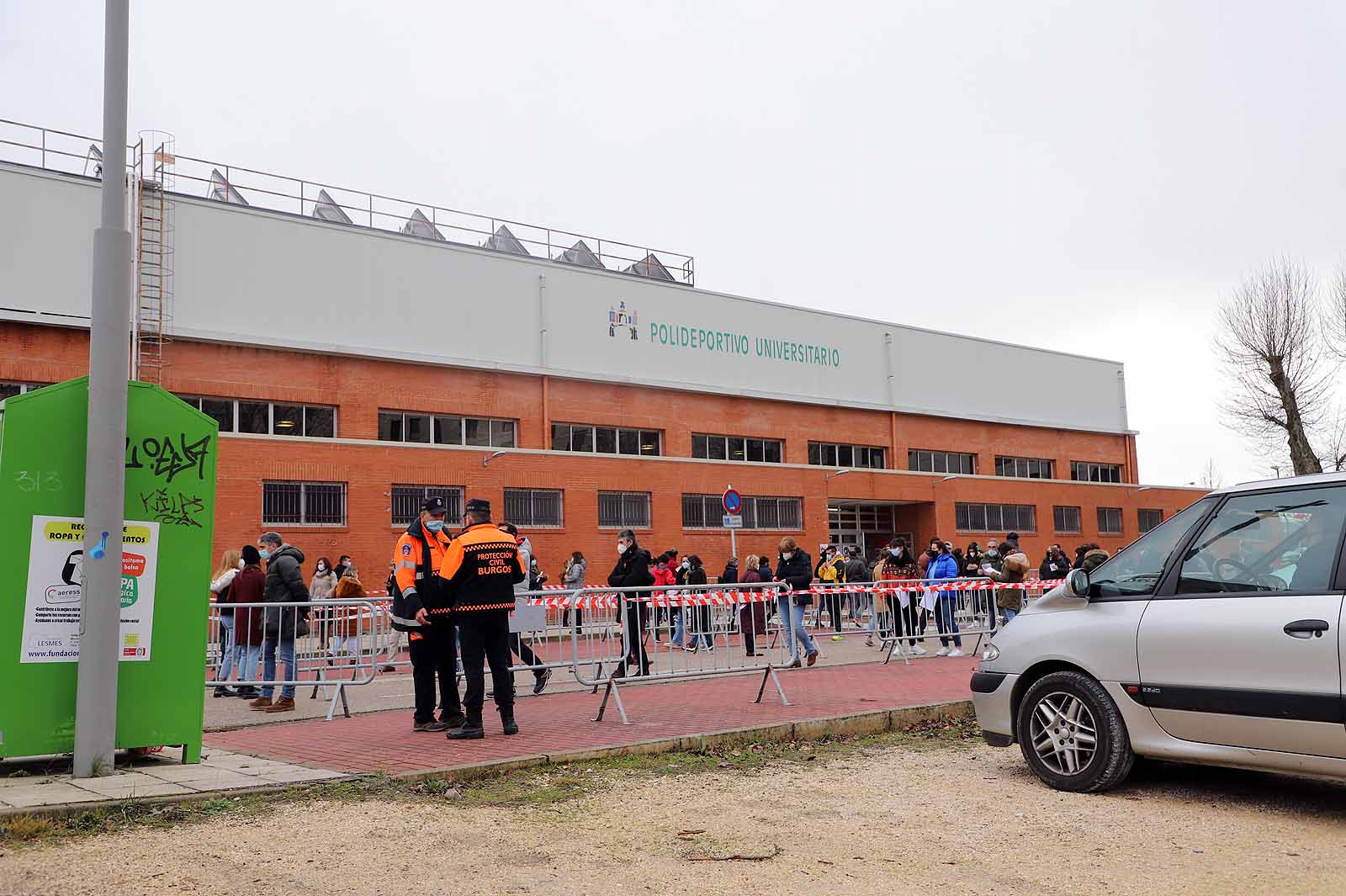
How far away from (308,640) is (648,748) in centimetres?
511

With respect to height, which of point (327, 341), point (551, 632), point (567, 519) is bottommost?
point (551, 632)

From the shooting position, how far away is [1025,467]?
45.4m

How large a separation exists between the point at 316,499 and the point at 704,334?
14.3m

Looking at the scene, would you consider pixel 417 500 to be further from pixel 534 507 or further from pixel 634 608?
pixel 634 608

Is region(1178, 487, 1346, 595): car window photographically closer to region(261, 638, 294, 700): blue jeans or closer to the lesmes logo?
region(261, 638, 294, 700): blue jeans

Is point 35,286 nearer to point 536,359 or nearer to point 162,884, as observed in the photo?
point 536,359

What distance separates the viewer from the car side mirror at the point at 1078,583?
7055 mm

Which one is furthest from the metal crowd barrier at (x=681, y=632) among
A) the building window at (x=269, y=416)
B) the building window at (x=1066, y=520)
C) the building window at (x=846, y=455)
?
the building window at (x=1066, y=520)

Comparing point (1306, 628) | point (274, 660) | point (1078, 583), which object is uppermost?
point (1078, 583)

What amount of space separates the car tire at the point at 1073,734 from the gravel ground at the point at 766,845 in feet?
0.47

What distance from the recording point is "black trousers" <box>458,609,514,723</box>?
9.02 m

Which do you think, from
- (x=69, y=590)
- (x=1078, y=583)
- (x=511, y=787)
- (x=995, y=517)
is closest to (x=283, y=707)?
(x=69, y=590)

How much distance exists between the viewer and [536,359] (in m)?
31.8

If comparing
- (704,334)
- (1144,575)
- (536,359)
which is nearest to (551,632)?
(1144,575)
